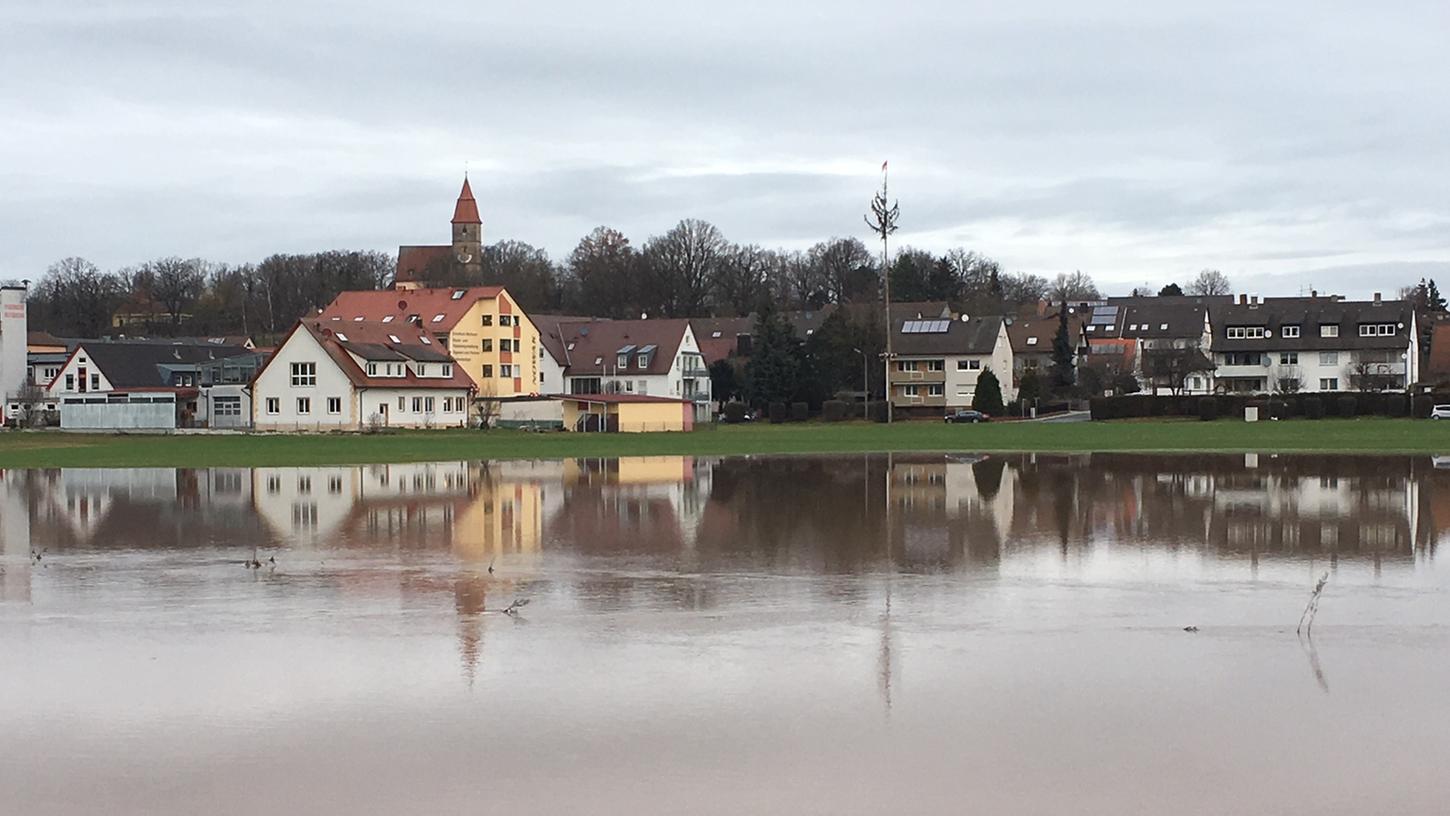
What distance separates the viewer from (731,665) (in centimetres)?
1336

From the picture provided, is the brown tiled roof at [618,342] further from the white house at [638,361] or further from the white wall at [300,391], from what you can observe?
the white wall at [300,391]

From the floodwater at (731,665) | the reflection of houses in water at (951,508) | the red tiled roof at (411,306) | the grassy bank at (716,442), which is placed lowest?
the floodwater at (731,665)

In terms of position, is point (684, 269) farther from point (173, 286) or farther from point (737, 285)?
point (173, 286)

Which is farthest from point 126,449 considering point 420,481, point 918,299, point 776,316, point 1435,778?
point 918,299

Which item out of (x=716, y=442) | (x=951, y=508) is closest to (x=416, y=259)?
(x=716, y=442)

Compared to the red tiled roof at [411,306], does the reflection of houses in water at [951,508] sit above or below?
below

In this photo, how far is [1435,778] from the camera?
31.9 ft

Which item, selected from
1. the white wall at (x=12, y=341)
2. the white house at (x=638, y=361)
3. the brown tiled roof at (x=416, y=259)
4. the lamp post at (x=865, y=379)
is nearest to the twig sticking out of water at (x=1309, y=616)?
the lamp post at (x=865, y=379)

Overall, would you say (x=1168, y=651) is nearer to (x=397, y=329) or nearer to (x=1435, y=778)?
(x=1435, y=778)

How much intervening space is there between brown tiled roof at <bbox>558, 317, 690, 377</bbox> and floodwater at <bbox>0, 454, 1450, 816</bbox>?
254 feet

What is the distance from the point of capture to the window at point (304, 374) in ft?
274

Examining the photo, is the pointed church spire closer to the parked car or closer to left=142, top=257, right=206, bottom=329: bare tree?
left=142, top=257, right=206, bottom=329: bare tree

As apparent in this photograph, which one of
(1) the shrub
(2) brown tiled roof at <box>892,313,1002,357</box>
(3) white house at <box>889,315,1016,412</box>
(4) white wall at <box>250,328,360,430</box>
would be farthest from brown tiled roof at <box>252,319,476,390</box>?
(2) brown tiled roof at <box>892,313,1002,357</box>

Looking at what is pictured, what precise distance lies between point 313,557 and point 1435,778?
50.9ft
